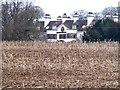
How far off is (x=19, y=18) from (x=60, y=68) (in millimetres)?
5897

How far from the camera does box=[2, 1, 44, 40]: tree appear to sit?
341 inches

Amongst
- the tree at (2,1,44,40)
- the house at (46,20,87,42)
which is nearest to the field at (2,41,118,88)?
the tree at (2,1,44,40)

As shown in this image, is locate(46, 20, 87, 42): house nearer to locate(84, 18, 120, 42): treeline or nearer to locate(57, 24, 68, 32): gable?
locate(57, 24, 68, 32): gable

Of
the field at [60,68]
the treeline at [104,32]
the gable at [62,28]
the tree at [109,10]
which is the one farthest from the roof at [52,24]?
the field at [60,68]

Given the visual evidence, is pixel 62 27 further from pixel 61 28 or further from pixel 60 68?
pixel 60 68

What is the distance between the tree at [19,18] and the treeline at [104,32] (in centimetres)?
183

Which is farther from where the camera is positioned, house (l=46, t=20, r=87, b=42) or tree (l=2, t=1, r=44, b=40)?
house (l=46, t=20, r=87, b=42)

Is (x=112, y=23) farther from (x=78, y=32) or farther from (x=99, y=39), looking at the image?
(x=78, y=32)

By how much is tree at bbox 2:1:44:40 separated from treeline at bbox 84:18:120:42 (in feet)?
6.00

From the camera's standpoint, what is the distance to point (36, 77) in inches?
136

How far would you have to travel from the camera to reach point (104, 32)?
8492mm

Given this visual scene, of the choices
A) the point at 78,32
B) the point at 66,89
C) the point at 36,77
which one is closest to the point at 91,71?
the point at 36,77

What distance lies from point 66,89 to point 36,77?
686mm

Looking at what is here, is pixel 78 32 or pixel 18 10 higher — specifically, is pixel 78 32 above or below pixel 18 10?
below
